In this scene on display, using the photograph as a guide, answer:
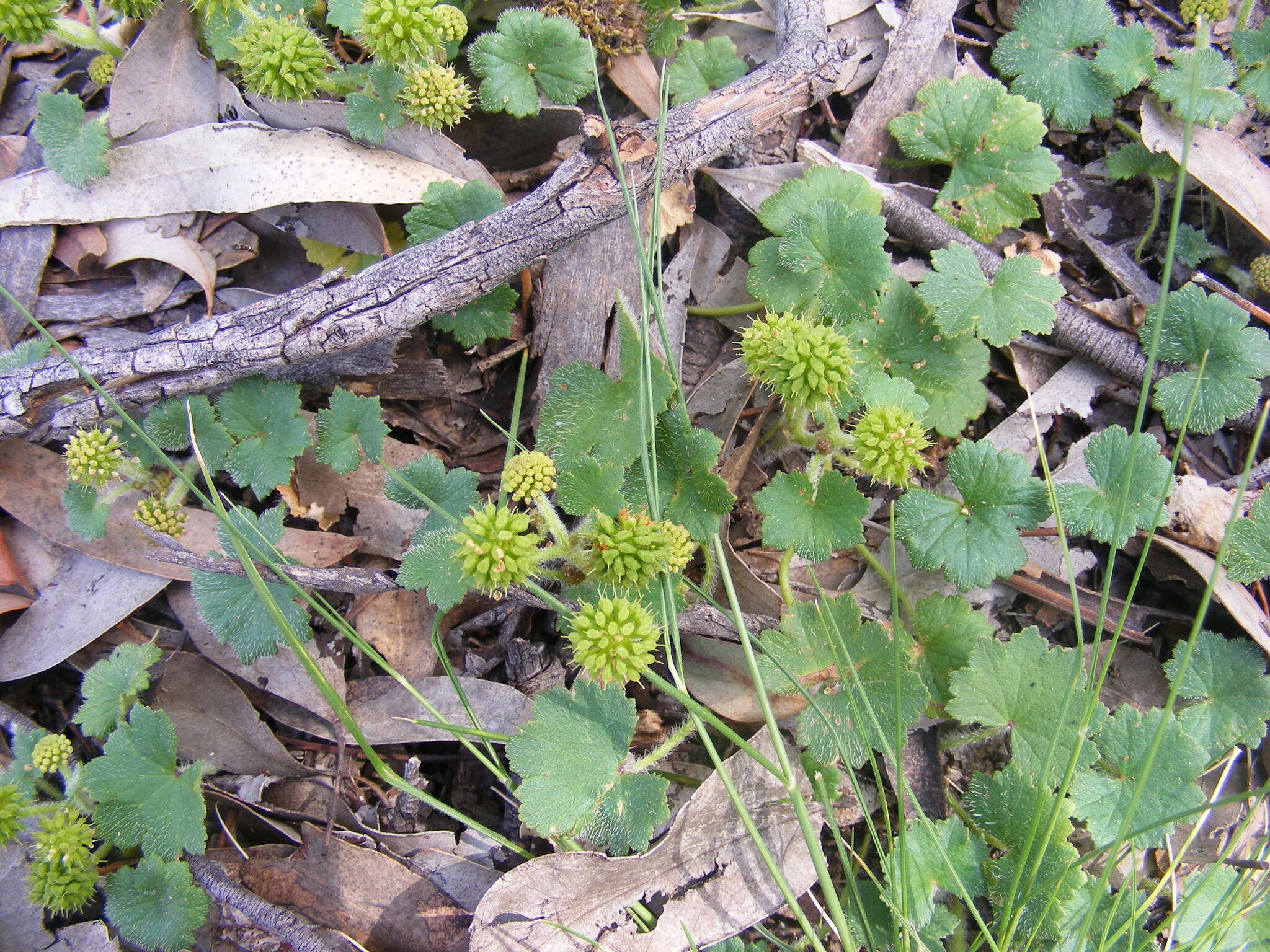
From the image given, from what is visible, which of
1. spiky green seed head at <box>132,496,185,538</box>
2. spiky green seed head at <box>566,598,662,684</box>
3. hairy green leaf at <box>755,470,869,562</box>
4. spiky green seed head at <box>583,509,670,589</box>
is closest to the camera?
spiky green seed head at <box>566,598,662,684</box>

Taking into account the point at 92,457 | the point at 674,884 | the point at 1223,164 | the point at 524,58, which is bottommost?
the point at 674,884

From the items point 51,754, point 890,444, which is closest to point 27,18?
point 51,754

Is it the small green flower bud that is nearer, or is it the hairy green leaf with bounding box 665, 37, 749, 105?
the small green flower bud

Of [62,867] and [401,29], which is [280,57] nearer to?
[401,29]

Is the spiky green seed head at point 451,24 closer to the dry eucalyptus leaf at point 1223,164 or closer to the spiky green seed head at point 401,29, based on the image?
the spiky green seed head at point 401,29

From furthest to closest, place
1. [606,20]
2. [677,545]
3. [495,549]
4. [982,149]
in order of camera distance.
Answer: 1. [606,20]
2. [982,149]
3. [677,545]
4. [495,549]

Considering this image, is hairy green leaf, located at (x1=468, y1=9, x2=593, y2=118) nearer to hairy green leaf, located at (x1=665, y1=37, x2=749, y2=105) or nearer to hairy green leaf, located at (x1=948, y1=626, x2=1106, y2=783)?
hairy green leaf, located at (x1=665, y1=37, x2=749, y2=105)

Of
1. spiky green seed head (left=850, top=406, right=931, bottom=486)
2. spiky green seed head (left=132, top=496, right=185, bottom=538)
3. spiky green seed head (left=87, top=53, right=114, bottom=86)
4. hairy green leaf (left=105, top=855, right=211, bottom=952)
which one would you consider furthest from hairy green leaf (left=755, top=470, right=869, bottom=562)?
spiky green seed head (left=87, top=53, right=114, bottom=86)
